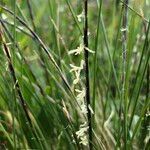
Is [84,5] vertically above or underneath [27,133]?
above

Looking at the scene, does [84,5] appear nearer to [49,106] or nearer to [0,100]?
[49,106]

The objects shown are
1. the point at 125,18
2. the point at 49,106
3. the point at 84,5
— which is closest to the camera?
the point at 84,5

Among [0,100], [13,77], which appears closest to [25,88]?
[0,100]

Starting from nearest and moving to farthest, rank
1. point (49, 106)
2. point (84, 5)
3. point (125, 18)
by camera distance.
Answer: point (84, 5)
point (125, 18)
point (49, 106)

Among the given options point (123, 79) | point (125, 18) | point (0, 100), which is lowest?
point (0, 100)

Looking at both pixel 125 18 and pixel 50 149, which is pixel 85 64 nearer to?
pixel 125 18

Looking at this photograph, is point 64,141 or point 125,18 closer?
point 125,18

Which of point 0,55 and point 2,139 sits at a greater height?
point 0,55

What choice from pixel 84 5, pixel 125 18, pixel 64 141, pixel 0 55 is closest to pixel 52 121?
pixel 64 141

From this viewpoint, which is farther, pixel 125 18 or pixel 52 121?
pixel 52 121
